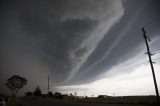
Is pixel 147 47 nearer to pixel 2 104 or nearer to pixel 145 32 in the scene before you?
pixel 145 32

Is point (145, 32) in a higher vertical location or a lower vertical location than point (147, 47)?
higher

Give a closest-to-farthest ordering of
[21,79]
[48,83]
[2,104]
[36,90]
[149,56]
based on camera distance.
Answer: [2,104] < [149,56] < [48,83] < [21,79] < [36,90]

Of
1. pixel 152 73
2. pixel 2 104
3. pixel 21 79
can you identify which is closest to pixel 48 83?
pixel 21 79

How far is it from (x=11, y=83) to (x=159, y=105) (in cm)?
7336

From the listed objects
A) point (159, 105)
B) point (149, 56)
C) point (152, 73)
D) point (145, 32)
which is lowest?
point (159, 105)

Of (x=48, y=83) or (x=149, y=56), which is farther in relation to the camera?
(x=48, y=83)

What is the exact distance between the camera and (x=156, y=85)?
25.2m

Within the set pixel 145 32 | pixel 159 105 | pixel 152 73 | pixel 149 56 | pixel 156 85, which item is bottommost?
pixel 159 105

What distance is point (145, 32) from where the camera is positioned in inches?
1145

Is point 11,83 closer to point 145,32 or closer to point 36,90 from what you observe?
point 36,90

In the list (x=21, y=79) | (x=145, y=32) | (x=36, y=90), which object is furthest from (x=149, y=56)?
(x=36, y=90)

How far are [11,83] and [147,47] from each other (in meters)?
71.9

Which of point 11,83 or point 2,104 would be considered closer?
point 2,104

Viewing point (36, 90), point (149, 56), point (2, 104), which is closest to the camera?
point (2, 104)
